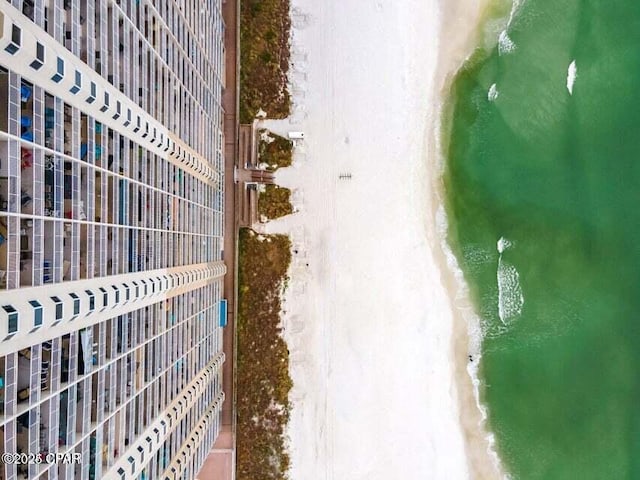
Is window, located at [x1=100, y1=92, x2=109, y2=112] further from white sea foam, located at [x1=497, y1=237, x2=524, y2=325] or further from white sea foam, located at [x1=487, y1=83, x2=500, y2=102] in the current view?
white sea foam, located at [x1=497, y1=237, x2=524, y2=325]

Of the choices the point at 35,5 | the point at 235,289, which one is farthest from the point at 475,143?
the point at 35,5

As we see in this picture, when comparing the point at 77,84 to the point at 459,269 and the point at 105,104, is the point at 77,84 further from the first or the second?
the point at 459,269

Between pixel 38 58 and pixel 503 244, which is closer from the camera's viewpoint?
pixel 38 58

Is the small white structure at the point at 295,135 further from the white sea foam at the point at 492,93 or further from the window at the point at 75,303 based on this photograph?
the window at the point at 75,303

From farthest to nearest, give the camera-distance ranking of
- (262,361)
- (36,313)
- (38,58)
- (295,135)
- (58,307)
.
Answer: (262,361), (295,135), (58,307), (36,313), (38,58)

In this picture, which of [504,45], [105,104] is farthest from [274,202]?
[504,45]

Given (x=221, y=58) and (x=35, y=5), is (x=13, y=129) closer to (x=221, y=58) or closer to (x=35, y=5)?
(x=35, y=5)
